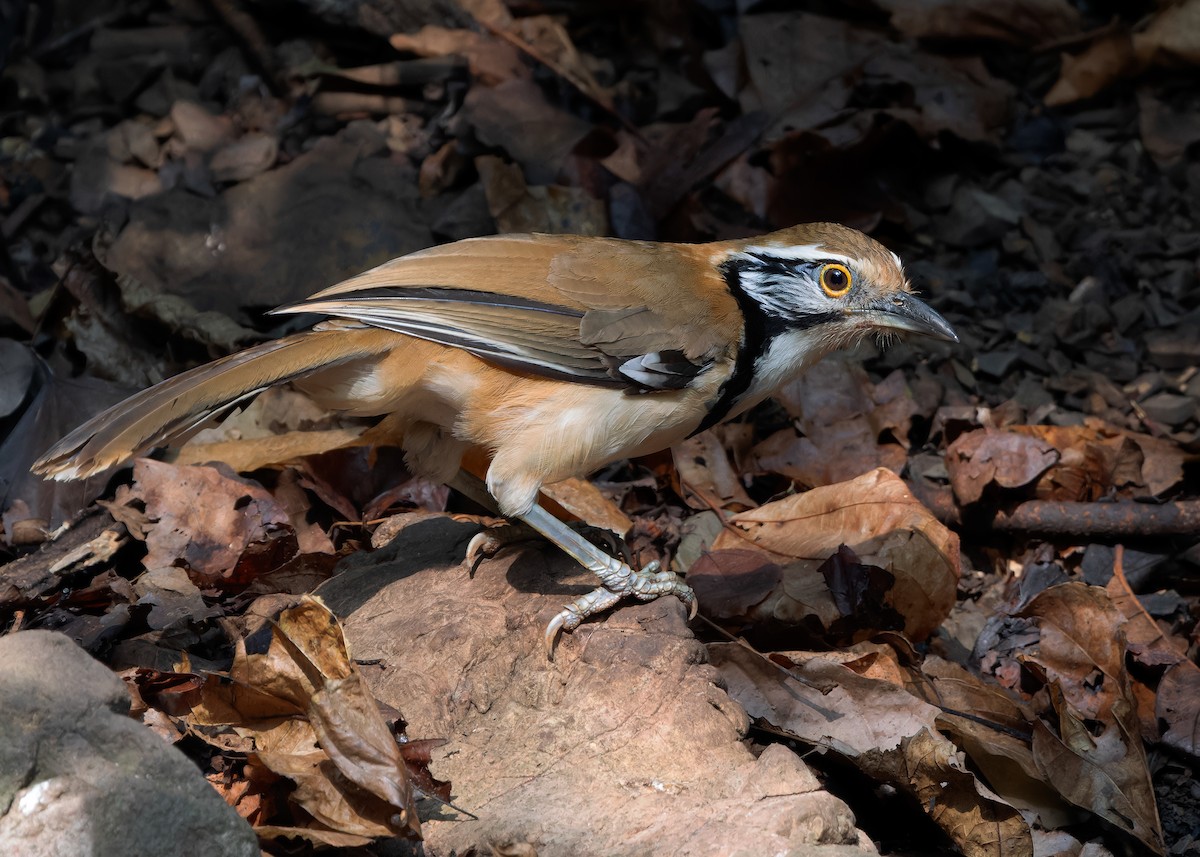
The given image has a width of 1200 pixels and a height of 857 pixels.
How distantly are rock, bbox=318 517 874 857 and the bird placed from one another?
0.18 meters

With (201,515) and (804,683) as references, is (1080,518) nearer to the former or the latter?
(804,683)

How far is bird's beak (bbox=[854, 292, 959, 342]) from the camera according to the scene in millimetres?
4746

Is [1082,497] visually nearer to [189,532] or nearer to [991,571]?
[991,571]

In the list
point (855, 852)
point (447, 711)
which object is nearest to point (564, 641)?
point (447, 711)

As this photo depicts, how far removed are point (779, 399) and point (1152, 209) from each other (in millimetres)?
2872

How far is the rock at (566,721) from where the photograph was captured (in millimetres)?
3232

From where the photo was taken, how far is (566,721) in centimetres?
376

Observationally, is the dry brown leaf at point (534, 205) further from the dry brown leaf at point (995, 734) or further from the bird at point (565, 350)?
the dry brown leaf at point (995, 734)

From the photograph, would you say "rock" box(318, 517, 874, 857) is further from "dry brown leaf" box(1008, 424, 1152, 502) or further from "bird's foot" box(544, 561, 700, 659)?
"dry brown leaf" box(1008, 424, 1152, 502)

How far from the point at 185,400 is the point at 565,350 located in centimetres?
133

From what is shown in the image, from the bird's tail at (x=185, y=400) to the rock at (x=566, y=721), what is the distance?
930 millimetres

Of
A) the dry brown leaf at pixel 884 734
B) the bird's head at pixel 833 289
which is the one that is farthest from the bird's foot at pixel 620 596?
the bird's head at pixel 833 289

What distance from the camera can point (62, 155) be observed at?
7570 millimetres

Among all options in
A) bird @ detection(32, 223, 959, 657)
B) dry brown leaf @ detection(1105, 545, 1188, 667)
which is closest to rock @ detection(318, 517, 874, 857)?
bird @ detection(32, 223, 959, 657)
